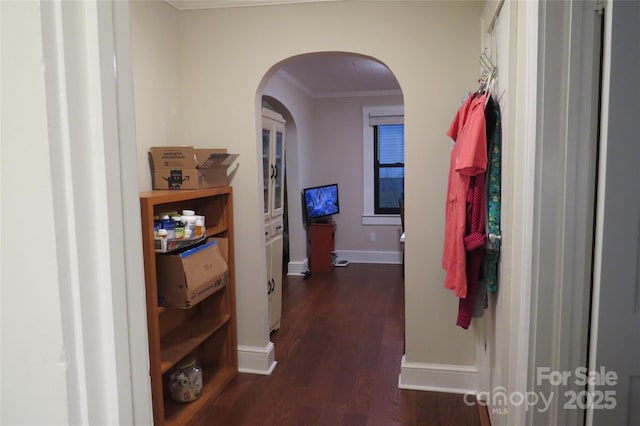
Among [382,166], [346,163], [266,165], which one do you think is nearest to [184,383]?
[266,165]

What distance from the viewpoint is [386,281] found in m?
5.38

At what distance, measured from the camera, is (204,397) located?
2.63m

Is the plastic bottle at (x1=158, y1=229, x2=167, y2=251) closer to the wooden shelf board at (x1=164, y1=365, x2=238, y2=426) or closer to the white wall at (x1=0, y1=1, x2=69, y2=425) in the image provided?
the wooden shelf board at (x1=164, y1=365, x2=238, y2=426)

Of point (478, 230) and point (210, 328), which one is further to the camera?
point (210, 328)

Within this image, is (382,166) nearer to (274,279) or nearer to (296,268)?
(296,268)

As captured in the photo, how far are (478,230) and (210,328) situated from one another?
5.54 feet

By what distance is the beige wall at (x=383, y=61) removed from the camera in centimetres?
260

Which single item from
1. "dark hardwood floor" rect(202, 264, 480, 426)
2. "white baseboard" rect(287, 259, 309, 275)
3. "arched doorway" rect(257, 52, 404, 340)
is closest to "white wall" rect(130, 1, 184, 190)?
"dark hardwood floor" rect(202, 264, 480, 426)

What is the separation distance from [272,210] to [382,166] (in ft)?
9.55

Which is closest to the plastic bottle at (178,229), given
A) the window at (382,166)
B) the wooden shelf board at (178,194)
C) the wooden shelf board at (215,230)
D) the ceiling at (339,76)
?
the wooden shelf board at (178,194)

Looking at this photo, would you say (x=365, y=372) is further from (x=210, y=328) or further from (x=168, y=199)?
(x=168, y=199)

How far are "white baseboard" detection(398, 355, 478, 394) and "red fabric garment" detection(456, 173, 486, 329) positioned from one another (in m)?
0.76

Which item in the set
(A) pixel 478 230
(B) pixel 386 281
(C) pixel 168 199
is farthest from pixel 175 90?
(B) pixel 386 281

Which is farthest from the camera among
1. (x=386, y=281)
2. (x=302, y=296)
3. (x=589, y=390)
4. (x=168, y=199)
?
(x=386, y=281)
